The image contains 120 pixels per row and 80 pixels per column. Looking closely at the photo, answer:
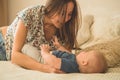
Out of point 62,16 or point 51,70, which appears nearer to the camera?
point 51,70

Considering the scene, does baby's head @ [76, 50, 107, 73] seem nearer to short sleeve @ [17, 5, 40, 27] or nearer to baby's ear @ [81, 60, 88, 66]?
baby's ear @ [81, 60, 88, 66]

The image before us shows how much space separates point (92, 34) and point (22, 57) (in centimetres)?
93

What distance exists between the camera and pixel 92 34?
2.15m

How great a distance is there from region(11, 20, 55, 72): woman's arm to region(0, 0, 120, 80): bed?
4cm

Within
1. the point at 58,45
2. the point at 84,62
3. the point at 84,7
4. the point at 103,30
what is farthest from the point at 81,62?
the point at 84,7

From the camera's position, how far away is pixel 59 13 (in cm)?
152

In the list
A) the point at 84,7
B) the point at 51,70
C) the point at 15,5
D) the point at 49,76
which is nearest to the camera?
the point at 49,76

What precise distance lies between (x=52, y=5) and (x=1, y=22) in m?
1.97

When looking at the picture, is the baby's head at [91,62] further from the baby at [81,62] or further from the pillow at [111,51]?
Answer: the pillow at [111,51]

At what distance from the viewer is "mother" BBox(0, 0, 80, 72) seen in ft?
4.68

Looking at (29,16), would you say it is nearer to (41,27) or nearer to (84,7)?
(41,27)

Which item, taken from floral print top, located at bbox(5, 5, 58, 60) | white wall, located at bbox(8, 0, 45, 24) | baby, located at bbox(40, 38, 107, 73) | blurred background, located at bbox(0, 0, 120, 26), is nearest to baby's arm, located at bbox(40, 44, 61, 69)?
baby, located at bbox(40, 38, 107, 73)

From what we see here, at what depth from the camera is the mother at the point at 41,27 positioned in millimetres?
1428

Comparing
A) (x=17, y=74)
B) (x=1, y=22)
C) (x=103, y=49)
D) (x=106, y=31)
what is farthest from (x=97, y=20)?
(x=1, y=22)
